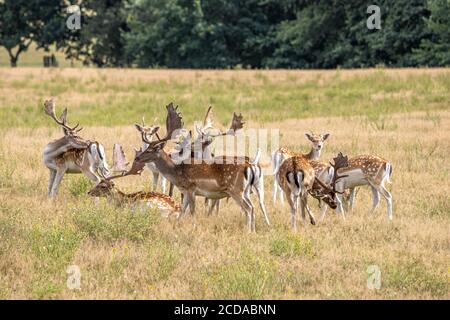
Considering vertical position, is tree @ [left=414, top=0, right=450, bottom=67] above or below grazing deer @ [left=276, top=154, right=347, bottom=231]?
above

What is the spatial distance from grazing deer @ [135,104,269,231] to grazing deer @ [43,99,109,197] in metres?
1.51

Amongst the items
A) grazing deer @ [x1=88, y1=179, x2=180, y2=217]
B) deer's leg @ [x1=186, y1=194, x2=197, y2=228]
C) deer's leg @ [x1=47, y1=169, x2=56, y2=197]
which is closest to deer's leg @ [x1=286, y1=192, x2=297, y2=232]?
deer's leg @ [x1=186, y1=194, x2=197, y2=228]

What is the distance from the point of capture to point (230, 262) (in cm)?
1050

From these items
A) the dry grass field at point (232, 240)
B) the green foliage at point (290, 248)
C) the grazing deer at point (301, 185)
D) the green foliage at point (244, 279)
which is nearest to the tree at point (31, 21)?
the dry grass field at point (232, 240)

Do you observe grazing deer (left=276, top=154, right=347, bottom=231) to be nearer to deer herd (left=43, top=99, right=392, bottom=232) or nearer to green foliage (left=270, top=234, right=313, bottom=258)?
deer herd (left=43, top=99, right=392, bottom=232)

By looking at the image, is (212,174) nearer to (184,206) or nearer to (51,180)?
(184,206)

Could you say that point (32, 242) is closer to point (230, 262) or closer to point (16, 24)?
point (230, 262)

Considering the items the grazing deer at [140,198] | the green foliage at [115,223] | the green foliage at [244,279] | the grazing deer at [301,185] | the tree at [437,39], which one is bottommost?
the green foliage at [244,279]

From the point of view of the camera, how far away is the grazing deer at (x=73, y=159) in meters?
14.0

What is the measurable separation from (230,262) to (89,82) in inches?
1027

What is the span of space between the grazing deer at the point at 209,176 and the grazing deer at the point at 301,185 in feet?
1.28

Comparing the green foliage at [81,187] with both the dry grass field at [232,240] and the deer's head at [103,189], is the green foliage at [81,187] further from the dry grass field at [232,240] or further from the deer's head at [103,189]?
the deer's head at [103,189]

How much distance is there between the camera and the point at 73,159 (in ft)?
46.9

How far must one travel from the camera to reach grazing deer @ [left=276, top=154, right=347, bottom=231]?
477 inches
